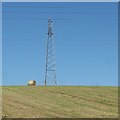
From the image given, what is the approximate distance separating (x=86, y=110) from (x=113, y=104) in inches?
200

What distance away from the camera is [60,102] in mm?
37969

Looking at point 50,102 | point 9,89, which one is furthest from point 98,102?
point 9,89

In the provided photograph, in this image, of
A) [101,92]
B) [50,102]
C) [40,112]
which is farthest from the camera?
[101,92]

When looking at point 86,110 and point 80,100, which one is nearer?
point 86,110

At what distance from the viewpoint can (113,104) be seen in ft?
126

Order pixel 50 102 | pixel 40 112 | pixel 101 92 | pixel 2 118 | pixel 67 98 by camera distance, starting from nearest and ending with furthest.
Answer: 1. pixel 2 118
2. pixel 40 112
3. pixel 50 102
4. pixel 67 98
5. pixel 101 92

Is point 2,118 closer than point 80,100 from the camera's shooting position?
Yes

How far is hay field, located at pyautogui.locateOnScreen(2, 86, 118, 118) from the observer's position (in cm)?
3159

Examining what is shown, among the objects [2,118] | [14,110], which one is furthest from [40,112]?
[2,118]

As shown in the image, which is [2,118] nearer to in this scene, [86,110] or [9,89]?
[86,110]

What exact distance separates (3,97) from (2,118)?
10573mm

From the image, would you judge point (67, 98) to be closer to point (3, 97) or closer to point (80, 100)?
point (80, 100)

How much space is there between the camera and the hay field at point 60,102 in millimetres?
31594

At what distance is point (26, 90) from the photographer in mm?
46281
